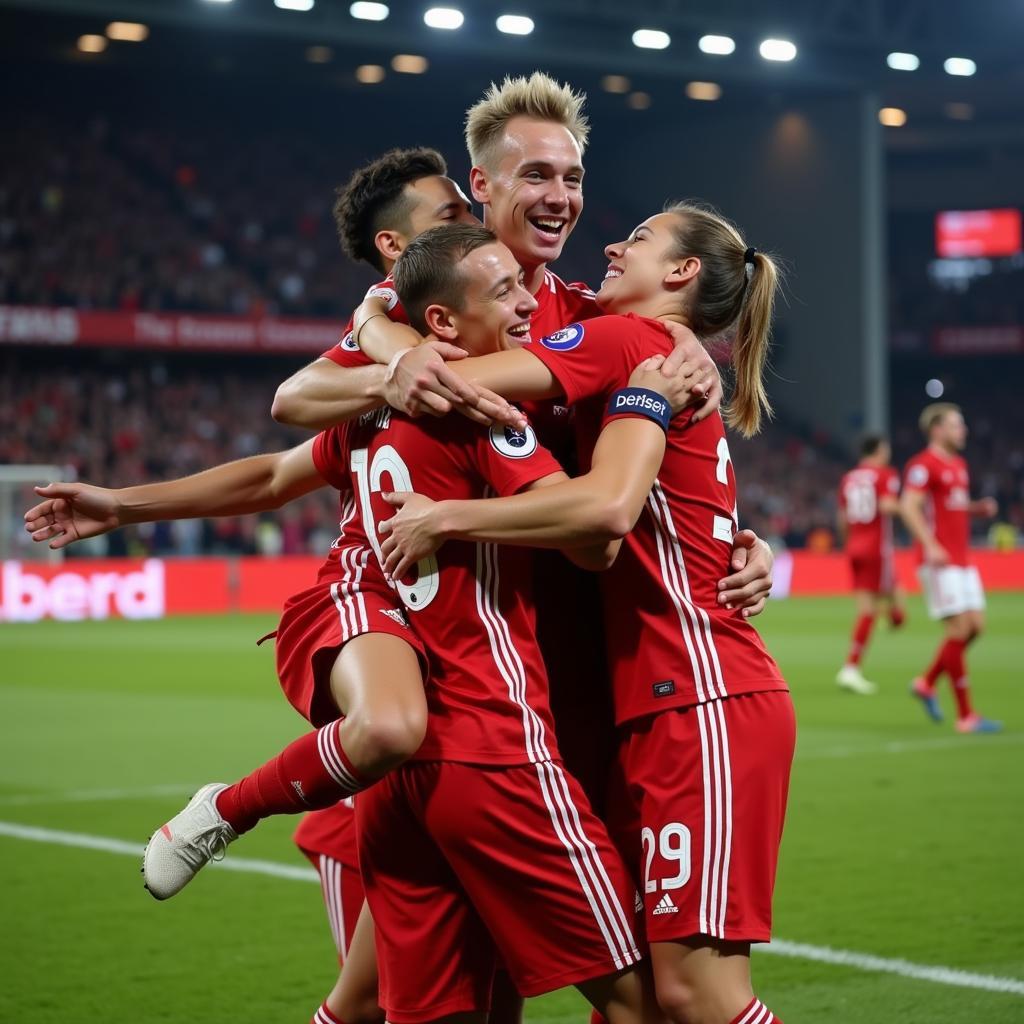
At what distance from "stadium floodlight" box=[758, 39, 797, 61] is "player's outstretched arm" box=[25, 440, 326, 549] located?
107ft

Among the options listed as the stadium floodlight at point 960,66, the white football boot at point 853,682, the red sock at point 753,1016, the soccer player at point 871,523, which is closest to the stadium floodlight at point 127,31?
the stadium floodlight at point 960,66

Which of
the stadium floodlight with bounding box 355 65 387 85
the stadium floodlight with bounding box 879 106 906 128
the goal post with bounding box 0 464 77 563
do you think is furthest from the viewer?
the stadium floodlight with bounding box 879 106 906 128

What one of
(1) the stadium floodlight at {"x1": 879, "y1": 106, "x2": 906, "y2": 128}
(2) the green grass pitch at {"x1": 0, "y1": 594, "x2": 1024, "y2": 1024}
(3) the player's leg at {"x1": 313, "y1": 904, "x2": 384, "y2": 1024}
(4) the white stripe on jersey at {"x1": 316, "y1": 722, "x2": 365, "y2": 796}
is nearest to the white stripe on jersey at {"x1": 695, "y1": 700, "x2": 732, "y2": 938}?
(4) the white stripe on jersey at {"x1": 316, "y1": 722, "x2": 365, "y2": 796}

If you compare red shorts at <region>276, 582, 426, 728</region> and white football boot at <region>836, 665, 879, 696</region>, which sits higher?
red shorts at <region>276, 582, 426, 728</region>

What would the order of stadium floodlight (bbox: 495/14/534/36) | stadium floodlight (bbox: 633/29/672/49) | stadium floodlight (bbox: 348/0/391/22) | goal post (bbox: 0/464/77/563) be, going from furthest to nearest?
stadium floodlight (bbox: 633/29/672/49) → stadium floodlight (bbox: 495/14/534/36) → stadium floodlight (bbox: 348/0/391/22) → goal post (bbox: 0/464/77/563)

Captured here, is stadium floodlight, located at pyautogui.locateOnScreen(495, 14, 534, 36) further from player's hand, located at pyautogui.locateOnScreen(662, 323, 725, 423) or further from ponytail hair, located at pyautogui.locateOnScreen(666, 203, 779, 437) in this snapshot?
player's hand, located at pyautogui.locateOnScreen(662, 323, 725, 423)

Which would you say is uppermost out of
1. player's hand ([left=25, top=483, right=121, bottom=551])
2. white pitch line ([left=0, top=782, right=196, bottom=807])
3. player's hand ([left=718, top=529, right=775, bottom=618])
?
player's hand ([left=25, top=483, right=121, bottom=551])

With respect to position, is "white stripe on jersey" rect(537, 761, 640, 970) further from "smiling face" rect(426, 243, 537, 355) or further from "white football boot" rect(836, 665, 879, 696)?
"white football boot" rect(836, 665, 879, 696)

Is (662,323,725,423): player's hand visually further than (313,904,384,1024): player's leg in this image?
No

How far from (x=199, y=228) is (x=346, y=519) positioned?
35.2 metres

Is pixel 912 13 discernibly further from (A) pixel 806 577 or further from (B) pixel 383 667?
(B) pixel 383 667

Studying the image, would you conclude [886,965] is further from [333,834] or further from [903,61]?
[903,61]

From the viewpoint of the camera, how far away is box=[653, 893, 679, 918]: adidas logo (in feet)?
11.3

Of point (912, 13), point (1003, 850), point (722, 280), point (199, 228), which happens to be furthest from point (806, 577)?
point (722, 280)
